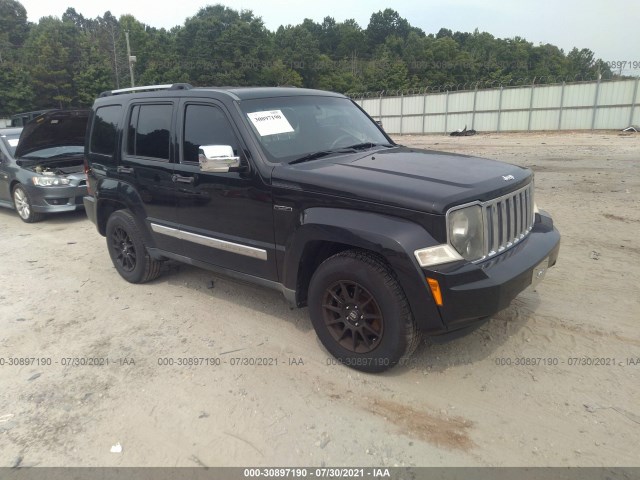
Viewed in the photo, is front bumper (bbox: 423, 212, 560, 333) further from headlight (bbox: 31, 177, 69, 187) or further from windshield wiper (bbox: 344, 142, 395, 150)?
headlight (bbox: 31, 177, 69, 187)

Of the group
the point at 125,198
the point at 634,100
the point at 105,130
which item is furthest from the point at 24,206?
the point at 634,100

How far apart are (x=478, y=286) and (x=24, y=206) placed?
348 inches

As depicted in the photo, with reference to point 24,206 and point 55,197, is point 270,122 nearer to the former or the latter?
point 55,197

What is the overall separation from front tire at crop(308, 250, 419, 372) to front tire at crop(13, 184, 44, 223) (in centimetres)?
737

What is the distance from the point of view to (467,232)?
9.83ft

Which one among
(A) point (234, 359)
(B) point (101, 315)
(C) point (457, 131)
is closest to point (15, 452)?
(A) point (234, 359)

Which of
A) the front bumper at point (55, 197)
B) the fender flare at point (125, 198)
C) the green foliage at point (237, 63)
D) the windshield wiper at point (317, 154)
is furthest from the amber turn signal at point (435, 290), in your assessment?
the green foliage at point (237, 63)

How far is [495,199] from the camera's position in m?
3.18

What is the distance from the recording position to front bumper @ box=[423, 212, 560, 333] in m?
2.86

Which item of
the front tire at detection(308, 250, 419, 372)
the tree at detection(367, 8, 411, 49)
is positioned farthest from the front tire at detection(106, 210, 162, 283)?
the tree at detection(367, 8, 411, 49)

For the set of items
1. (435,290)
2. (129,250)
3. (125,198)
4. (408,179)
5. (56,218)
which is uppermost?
(408,179)

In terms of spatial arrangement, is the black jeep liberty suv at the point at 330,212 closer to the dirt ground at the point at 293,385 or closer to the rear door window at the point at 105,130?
the rear door window at the point at 105,130

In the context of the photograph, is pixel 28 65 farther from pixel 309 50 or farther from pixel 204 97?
pixel 204 97

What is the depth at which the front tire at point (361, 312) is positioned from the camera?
10.1ft
